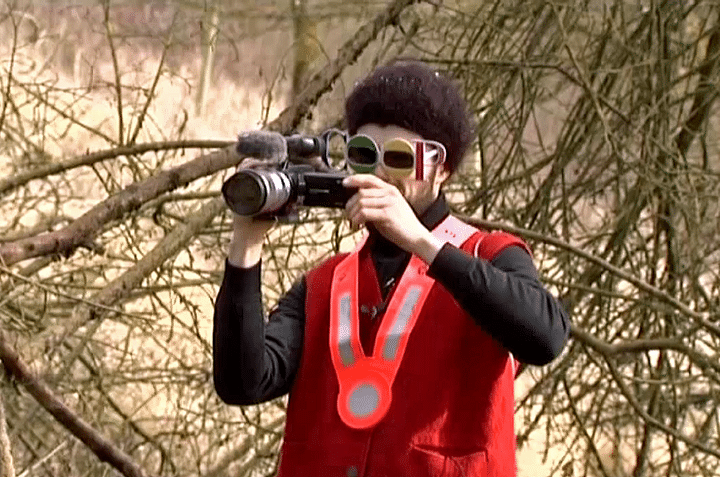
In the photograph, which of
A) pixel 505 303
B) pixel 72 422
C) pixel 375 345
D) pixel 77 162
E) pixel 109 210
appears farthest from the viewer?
pixel 77 162

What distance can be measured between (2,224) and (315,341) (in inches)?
124

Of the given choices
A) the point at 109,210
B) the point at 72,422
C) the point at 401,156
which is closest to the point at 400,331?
the point at 401,156

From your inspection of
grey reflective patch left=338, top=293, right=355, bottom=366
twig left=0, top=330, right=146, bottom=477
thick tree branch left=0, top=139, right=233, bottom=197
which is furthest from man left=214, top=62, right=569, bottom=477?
thick tree branch left=0, top=139, right=233, bottom=197

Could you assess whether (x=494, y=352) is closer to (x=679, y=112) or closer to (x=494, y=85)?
(x=494, y=85)

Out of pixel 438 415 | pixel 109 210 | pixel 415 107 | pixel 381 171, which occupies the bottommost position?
pixel 438 415

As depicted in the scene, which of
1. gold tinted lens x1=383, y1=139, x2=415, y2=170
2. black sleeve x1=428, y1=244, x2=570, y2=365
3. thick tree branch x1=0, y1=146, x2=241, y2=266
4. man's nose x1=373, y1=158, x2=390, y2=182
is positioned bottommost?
black sleeve x1=428, y1=244, x2=570, y2=365

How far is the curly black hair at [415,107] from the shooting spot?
1941mm

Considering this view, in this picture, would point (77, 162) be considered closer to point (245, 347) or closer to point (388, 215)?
point (245, 347)

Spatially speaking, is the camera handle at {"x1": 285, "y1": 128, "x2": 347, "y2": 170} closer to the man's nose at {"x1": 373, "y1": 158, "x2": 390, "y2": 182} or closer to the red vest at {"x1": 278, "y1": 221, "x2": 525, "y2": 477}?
the man's nose at {"x1": 373, "y1": 158, "x2": 390, "y2": 182}

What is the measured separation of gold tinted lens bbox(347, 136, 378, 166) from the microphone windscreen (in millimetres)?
109

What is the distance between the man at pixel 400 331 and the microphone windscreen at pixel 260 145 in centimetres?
10

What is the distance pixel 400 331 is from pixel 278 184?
259 mm

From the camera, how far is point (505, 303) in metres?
1.75

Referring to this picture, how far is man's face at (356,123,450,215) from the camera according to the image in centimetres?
190
